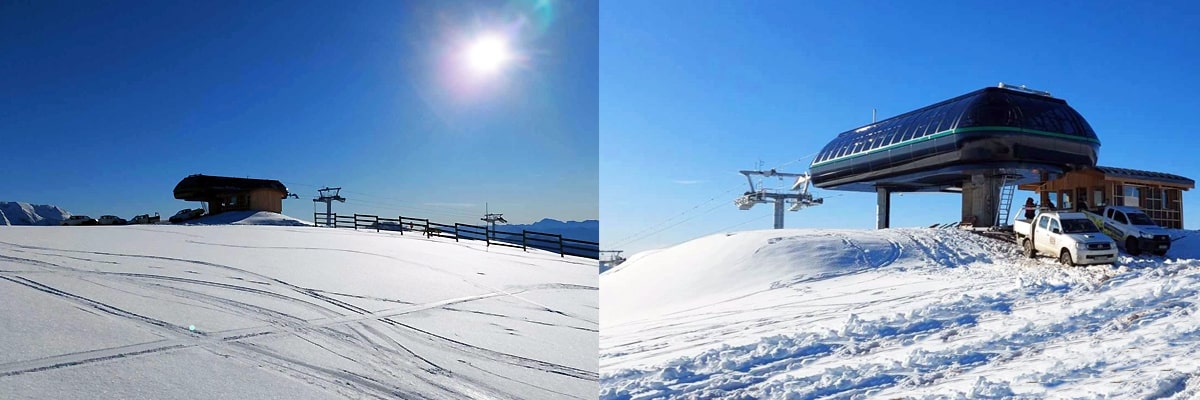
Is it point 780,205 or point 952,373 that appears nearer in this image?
point 952,373

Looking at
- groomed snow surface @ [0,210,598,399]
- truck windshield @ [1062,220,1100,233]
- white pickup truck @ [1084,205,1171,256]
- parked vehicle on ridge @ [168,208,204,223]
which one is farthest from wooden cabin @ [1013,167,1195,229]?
parked vehicle on ridge @ [168,208,204,223]

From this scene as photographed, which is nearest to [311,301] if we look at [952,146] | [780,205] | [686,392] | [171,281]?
[171,281]

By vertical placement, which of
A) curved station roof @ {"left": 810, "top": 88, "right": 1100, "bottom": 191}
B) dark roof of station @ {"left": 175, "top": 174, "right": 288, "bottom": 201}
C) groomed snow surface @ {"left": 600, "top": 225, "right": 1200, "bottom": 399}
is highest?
curved station roof @ {"left": 810, "top": 88, "right": 1100, "bottom": 191}

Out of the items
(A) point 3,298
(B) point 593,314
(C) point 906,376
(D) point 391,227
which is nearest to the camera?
(C) point 906,376

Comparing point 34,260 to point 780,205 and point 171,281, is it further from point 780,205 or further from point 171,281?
point 780,205

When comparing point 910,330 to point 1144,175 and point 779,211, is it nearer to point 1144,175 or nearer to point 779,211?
point 1144,175

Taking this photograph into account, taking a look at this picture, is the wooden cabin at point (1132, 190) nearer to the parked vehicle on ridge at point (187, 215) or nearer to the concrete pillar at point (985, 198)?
the concrete pillar at point (985, 198)

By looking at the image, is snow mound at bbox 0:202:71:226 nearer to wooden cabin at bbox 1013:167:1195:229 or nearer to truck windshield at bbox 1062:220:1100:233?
truck windshield at bbox 1062:220:1100:233
